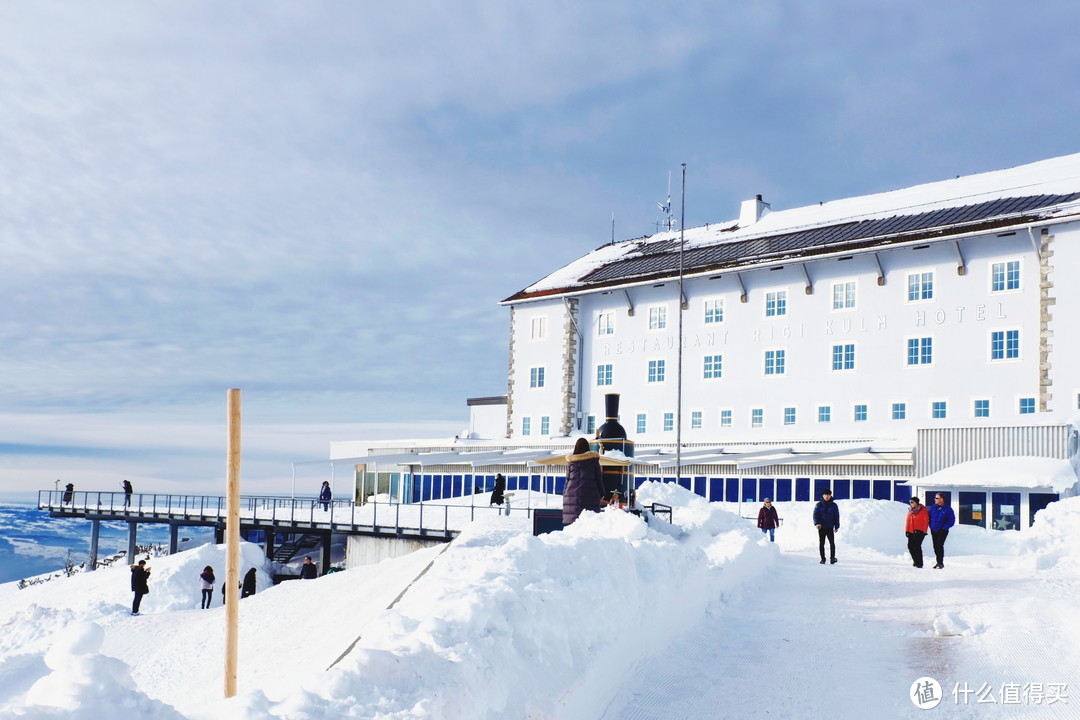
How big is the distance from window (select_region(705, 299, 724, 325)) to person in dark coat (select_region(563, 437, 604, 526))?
26880mm

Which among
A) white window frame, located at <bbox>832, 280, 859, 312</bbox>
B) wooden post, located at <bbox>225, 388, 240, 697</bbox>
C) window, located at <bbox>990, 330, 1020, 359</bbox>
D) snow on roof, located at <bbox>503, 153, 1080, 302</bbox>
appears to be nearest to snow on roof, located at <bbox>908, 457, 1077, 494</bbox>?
window, located at <bbox>990, 330, 1020, 359</bbox>

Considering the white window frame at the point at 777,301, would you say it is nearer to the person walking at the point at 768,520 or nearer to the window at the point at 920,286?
the window at the point at 920,286

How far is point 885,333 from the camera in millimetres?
37344

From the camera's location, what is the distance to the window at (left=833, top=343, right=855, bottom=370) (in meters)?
38.1

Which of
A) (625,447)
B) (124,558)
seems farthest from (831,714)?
(124,558)

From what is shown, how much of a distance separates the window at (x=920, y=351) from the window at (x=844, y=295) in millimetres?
2853

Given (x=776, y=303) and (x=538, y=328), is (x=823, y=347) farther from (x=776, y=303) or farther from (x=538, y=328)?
(x=538, y=328)

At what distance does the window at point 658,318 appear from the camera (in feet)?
143

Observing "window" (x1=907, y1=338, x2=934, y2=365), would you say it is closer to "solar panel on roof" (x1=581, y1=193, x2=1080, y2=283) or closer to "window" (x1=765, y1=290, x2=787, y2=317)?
"solar panel on roof" (x1=581, y1=193, x2=1080, y2=283)

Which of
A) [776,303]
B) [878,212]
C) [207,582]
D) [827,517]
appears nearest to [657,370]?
[776,303]

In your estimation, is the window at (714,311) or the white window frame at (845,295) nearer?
the white window frame at (845,295)

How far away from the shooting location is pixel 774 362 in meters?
40.3

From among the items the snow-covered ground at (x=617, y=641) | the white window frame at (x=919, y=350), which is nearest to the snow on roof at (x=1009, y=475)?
the snow-covered ground at (x=617, y=641)

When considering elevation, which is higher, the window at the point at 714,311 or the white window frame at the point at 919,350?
the window at the point at 714,311
